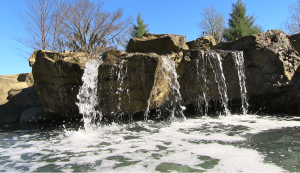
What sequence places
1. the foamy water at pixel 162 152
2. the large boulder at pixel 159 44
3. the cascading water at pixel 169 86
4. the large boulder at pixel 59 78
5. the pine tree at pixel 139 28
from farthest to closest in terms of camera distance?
the pine tree at pixel 139 28, the large boulder at pixel 159 44, the large boulder at pixel 59 78, the cascading water at pixel 169 86, the foamy water at pixel 162 152

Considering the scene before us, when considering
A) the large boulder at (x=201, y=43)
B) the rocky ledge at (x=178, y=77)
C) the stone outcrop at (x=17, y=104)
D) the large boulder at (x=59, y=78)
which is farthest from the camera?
the stone outcrop at (x=17, y=104)

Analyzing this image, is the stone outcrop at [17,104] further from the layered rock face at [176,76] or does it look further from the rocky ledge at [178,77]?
the layered rock face at [176,76]

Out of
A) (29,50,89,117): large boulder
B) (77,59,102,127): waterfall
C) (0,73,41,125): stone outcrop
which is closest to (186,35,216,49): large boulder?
(77,59,102,127): waterfall

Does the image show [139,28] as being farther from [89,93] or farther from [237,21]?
[89,93]

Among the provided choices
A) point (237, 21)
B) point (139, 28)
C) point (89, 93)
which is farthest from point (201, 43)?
point (139, 28)

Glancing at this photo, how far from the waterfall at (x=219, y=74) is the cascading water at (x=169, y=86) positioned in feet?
4.52

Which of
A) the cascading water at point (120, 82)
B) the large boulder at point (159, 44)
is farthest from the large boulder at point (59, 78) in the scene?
the large boulder at point (159, 44)

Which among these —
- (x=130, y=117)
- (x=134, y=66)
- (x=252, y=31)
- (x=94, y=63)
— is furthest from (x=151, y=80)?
(x=252, y=31)

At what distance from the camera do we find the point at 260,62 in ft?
21.6

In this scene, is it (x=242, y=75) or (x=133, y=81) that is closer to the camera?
(x=133, y=81)

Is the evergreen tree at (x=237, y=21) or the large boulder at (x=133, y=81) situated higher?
the evergreen tree at (x=237, y=21)

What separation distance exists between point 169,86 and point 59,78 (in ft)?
9.74

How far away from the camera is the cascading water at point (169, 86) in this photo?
16.8 ft

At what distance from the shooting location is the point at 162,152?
9.67ft
